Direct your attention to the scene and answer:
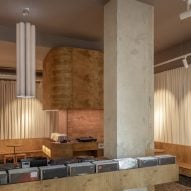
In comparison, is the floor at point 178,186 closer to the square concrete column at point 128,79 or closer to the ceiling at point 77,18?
the square concrete column at point 128,79

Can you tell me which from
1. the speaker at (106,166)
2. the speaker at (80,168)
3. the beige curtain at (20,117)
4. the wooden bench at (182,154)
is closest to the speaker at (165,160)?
the speaker at (106,166)

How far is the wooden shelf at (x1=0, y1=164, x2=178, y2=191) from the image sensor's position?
282 centimetres

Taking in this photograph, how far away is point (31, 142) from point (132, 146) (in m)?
6.27

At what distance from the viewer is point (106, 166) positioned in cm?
323

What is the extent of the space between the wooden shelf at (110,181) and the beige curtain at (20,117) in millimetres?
6794

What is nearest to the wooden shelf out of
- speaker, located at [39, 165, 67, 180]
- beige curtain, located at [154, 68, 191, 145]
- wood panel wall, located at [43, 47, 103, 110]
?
speaker, located at [39, 165, 67, 180]

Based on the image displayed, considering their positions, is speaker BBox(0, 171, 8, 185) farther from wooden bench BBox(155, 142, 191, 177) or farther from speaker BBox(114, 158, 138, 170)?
wooden bench BBox(155, 142, 191, 177)

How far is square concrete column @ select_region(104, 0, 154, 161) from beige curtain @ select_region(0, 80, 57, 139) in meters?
6.22

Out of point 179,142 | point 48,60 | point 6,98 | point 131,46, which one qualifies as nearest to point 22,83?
point 131,46

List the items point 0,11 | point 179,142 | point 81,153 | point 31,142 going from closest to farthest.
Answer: point 0,11
point 81,153
point 179,142
point 31,142

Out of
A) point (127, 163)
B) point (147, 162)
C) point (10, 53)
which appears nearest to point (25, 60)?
point (127, 163)

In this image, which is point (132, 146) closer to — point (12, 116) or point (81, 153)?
point (81, 153)

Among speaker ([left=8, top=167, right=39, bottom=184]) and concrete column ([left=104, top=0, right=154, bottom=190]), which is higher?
concrete column ([left=104, top=0, right=154, bottom=190])

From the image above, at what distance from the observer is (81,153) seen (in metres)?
6.07
